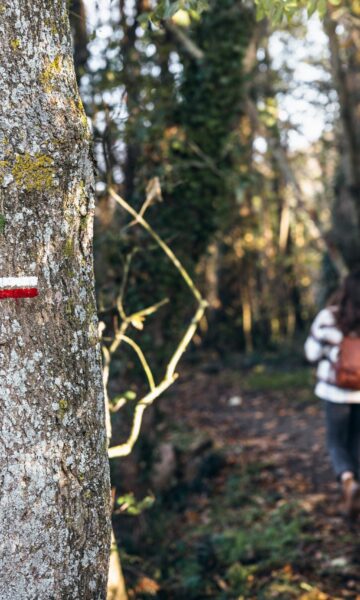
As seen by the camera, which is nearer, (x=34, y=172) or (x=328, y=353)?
(x=34, y=172)

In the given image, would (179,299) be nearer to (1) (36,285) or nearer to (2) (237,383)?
(1) (36,285)

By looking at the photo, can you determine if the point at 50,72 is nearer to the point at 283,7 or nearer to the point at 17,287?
the point at 17,287

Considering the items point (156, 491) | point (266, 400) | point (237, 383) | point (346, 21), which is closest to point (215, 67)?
point (346, 21)

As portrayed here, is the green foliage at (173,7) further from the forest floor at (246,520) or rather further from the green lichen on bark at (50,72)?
the forest floor at (246,520)

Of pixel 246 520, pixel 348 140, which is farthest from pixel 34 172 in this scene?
pixel 348 140

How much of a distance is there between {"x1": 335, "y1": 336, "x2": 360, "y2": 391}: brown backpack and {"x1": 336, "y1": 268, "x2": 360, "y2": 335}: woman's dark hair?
9 centimetres

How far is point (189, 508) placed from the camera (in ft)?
23.6

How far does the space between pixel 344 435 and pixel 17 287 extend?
4.39 m

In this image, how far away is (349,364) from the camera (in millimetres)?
5461

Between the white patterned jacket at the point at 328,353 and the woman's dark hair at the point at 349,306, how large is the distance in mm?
67

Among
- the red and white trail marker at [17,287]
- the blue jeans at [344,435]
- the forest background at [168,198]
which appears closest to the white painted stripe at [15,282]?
the red and white trail marker at [17,287]

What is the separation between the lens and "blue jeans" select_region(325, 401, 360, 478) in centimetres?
580

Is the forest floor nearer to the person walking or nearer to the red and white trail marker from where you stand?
the person walking

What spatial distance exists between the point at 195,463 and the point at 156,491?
1.15 metres
